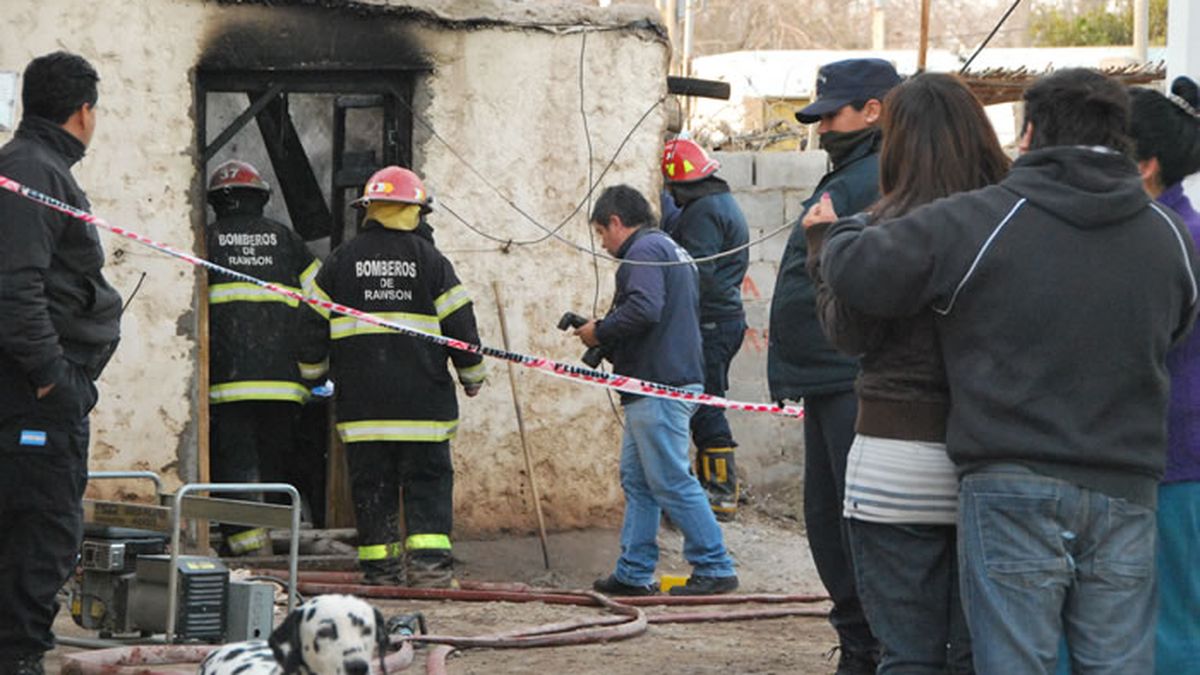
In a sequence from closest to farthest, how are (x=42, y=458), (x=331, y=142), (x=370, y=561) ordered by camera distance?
(x=42, y=458) → (x=370, y=561) → (x=331, y=142)

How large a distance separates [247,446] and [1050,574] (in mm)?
6730

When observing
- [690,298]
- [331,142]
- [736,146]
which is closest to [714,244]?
[690,298]

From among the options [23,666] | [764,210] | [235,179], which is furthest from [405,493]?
[764,210]

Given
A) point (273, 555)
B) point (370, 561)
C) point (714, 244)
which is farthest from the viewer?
point (714, 244)

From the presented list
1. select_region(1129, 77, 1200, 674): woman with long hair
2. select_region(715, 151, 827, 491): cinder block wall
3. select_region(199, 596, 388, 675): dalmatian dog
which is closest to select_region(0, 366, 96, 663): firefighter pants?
select_region(199, 596, 388, 675): dalmatian dog

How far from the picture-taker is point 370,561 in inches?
362

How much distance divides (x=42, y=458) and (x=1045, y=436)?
11.3ft

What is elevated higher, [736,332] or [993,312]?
[993,312]

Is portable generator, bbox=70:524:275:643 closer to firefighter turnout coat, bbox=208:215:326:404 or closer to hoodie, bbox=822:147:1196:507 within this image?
firefighter turnout coat, bbox=208:215:326:404

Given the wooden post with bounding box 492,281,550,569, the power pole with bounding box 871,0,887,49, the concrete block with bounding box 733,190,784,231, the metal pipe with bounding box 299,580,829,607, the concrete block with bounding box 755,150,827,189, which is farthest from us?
the power pole with bounding box 871,0,887,49

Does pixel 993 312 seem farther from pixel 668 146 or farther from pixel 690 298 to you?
pixel 668 146

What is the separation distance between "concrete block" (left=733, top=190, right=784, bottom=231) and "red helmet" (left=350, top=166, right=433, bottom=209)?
4126 millimetres

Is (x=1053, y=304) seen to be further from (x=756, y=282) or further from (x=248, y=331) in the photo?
(x=756, y=282)

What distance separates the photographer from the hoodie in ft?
13.6
